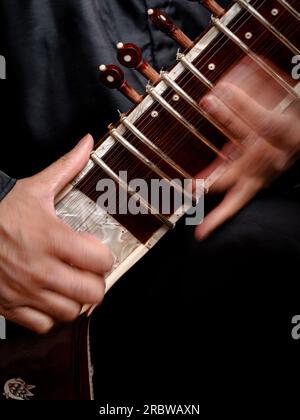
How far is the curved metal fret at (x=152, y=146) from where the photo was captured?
1011 mm

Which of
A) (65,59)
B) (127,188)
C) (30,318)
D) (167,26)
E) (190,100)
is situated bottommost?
(30,318)

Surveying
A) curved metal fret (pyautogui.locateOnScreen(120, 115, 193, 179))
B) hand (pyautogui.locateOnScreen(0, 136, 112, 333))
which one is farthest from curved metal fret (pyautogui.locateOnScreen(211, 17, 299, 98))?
hand (pyautogui.locateOnScreen(0, 136, 112, 333))

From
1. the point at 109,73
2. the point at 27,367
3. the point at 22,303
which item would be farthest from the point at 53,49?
the point at 27,367

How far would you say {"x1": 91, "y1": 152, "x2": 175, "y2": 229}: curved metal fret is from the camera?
3.36ft

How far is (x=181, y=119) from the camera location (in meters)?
1.00

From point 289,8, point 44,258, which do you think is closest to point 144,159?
point 44,258

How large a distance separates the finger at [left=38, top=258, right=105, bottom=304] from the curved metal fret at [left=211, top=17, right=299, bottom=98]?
0.45m

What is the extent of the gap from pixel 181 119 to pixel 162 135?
0.14ft

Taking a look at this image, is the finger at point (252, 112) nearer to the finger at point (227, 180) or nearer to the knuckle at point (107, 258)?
the finger at point (227, 180)

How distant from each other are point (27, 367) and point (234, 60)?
675 millimetres

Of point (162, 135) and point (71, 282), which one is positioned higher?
point (162, 135)

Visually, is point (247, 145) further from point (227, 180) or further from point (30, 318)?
point (30, 318)

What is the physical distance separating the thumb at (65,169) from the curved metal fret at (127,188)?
0.02m

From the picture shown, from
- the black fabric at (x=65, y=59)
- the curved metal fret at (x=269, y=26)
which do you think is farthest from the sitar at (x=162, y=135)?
the black fabric at (x=65, y=59)
